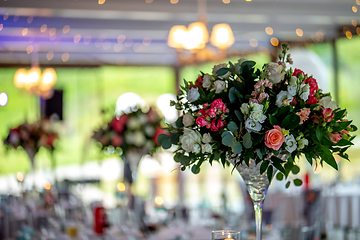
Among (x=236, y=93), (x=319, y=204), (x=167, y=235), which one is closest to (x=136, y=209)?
(x=167, y=235)

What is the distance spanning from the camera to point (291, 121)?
1275mm

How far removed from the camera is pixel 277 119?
1.31m

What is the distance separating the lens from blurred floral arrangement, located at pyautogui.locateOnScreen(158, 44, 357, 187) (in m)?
1.28

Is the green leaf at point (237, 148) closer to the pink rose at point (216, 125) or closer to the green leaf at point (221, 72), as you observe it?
the pink rose at point (216, 125)

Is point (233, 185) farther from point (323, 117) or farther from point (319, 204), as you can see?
point (323, 117)

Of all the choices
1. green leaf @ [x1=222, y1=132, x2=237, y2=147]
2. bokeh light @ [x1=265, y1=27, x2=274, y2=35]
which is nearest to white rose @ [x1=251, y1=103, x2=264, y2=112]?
green leaf @ [x1=222, y1=132, x2=237, y2=147]

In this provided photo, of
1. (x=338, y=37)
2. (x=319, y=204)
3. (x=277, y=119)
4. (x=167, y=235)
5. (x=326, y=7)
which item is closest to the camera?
(x=277, y=119)

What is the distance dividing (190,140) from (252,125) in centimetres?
21

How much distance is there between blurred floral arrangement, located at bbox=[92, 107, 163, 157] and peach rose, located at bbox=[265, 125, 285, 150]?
2.15m

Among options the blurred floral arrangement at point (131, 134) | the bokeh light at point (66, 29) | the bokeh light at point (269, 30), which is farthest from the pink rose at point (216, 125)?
the bokeh light at point (269, 30)

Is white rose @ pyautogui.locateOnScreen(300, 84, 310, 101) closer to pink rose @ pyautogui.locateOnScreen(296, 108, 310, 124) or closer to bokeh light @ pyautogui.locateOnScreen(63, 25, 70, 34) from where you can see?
pink rose @ pyautogui.locateOnScreen(296, 108, 310, 124)

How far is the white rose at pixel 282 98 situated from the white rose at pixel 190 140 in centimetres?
28

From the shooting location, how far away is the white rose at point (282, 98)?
4.29 ft

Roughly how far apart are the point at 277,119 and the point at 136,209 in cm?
228
